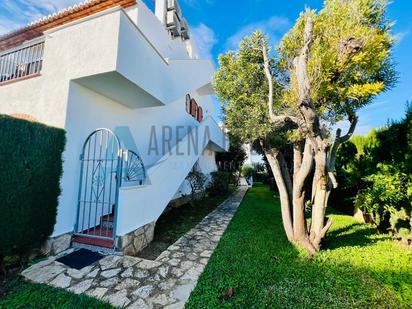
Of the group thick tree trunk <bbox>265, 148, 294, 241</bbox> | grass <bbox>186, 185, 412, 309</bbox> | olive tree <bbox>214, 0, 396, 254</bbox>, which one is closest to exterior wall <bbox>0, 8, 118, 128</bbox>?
olive tree <bbox>214, 0, 396, 254</bbox>

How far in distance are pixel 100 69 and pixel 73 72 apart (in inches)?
37.7

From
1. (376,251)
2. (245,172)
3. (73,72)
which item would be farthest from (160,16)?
(245,172)

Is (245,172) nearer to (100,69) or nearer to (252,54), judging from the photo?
(252,54)

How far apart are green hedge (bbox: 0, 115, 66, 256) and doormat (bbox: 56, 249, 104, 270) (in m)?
0.77

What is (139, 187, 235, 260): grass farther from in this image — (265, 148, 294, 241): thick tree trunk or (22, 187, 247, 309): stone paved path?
(265, 148, 294, 241): thick tree trunk

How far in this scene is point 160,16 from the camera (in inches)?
424

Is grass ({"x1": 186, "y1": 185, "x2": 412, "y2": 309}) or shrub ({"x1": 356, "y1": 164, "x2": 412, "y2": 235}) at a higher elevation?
shrub ({"x1": 356, "y1": 164, "x2": 412, "y2": 235})

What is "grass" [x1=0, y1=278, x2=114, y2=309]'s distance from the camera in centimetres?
336

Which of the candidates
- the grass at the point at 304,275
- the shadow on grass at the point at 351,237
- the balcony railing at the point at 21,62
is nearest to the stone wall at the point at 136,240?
the grass at the point at 304,275

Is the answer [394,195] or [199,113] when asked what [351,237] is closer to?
[394,195]

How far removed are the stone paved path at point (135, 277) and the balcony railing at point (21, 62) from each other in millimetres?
6224

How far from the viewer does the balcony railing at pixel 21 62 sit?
21.8 ft

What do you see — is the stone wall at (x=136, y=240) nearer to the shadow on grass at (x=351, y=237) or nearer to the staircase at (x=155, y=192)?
the staircase at (x=155, y=192)

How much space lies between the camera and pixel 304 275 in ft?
14.4
